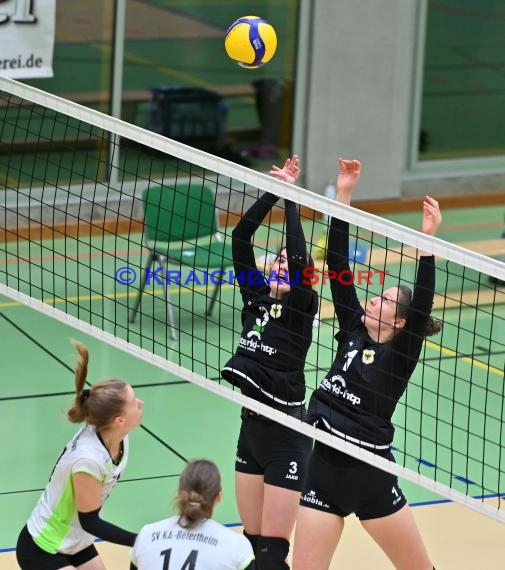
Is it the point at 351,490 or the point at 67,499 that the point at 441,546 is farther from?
the point at 67,499

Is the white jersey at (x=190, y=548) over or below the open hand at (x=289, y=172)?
below

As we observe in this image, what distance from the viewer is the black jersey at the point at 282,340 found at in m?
5.89

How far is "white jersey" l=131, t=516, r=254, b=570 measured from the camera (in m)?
4.39

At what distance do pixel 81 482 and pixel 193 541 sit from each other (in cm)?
91

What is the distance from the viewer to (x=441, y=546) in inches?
275

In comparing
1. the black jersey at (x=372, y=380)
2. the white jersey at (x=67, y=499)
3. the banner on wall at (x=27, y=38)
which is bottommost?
the white jersey at (x=67, y=499)

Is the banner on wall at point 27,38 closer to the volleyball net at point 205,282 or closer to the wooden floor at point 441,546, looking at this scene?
the volleyball net at point 205,282

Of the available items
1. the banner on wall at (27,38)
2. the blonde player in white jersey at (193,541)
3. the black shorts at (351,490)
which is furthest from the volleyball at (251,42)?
the blonde player in white jersey at (193,541)

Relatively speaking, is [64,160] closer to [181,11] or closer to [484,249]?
[181,11]

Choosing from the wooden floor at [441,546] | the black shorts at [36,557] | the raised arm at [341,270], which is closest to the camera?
the black shorts at [36,557]

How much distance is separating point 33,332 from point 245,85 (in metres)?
4.57

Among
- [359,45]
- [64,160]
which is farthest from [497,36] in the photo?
[64,160]

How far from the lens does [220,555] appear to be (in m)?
4.41

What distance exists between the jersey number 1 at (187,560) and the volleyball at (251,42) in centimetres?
460
